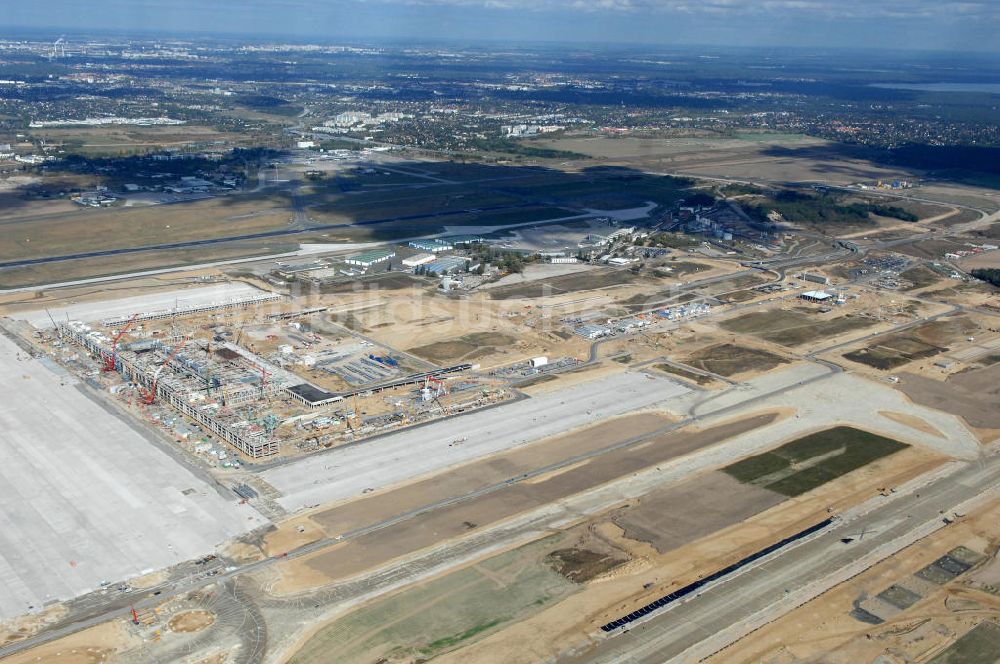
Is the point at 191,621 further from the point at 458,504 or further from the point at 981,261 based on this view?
the point at 981,261

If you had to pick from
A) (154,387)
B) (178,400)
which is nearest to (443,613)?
(178,400)

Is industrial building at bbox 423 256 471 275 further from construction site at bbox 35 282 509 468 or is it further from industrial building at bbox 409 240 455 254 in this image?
construction site at bbox 35 282 509 468

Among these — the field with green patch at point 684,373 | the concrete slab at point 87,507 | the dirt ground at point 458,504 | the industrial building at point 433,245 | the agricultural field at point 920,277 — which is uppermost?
the agricultural field at point 920,277

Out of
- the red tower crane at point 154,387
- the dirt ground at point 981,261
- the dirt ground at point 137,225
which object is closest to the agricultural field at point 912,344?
the dirt ground at point 981,261

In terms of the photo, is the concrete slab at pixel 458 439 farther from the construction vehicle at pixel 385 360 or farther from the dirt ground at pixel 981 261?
the dirt ground at pixel 981 261

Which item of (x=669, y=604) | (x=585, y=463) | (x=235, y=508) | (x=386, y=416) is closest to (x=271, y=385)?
(x=386, y=416)

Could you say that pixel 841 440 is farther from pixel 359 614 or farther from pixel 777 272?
pixel 777 272

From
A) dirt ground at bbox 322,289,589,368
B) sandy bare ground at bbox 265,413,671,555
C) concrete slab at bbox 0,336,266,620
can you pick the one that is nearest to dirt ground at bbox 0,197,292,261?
dirt ground at bbox 322,289,589,368
